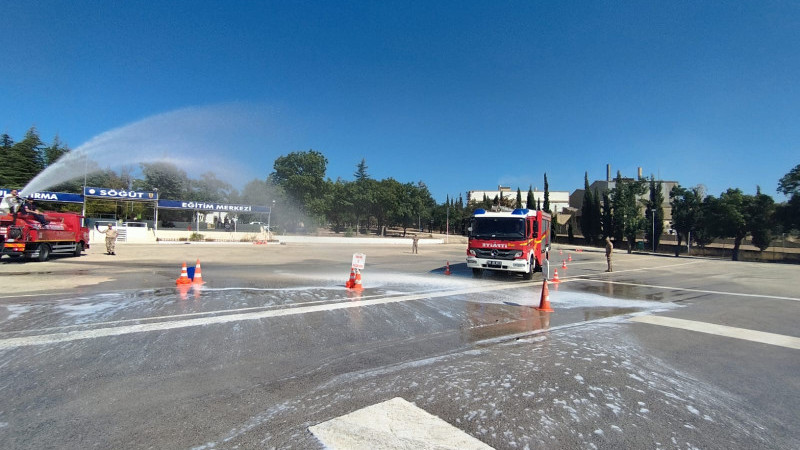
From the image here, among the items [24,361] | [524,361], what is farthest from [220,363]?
[524,361]

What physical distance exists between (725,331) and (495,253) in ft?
24.9

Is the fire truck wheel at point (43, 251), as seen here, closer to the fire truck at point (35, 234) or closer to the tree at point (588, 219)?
the fire truck at point (35, 234)

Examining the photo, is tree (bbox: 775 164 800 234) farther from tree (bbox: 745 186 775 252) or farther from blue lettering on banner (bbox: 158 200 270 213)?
blue lettering on banner (bbox: 158 200 270 213)

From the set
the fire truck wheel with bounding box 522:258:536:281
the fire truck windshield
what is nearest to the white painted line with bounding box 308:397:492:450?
the fire truck windshield

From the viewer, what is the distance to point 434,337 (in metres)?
6.43

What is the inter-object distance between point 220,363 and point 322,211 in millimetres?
A: 57663

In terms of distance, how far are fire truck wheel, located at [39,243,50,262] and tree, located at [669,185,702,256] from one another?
193 ft

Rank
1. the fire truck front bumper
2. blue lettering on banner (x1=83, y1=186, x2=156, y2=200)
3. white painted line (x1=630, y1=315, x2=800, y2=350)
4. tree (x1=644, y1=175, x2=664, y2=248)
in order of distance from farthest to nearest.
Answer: tree (x1=644, y1=175, x2=664, y2=248), blue lettering on banner (x1=83, y1=186, x2=156, y2=200), the fire truck front bumper, white painted line (x1=630, y1=315, x2=800, y2=350)

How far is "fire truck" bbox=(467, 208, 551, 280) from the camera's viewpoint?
1402 cm

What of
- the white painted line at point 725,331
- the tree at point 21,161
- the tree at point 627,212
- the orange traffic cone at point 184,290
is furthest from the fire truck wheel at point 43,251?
the tree at point 627,212

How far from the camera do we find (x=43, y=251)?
17.5 meters

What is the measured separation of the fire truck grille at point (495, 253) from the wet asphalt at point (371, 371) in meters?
4.55

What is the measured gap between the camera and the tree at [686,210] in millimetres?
47906

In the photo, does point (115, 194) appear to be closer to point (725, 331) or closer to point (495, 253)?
point (495, 253)
